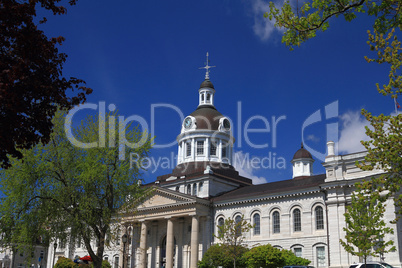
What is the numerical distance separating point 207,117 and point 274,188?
18456 mm

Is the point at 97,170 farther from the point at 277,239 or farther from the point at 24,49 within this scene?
the point at 277,239

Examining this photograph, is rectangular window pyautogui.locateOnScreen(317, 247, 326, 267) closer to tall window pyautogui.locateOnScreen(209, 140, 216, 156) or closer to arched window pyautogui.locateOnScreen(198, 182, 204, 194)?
arched window pyautogui.locateOnScreen(198, 182, 204, 194)

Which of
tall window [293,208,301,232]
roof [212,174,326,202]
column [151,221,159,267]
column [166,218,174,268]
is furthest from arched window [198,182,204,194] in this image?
tall window [293,208,301,232]

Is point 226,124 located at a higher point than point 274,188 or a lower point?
higher

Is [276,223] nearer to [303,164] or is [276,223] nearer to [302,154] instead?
[303,164]

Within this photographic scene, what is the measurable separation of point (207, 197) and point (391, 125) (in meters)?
40.8

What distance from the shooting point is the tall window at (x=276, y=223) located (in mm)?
50125

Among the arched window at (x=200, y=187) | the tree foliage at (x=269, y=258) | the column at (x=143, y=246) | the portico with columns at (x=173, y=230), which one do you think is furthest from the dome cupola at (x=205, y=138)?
the tree foliage at (x=269, y=258)

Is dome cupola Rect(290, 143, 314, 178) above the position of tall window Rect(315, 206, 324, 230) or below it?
above

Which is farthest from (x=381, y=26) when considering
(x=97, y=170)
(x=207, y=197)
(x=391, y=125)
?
(x=207, y=197)

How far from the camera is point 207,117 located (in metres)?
67.0

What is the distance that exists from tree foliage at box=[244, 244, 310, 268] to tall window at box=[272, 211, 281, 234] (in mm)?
5028

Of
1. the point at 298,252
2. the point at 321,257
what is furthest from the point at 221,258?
the point at 321,257

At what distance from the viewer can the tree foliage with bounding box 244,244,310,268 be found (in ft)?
142
